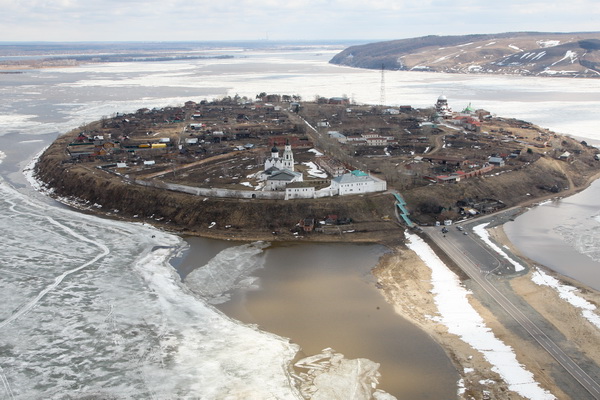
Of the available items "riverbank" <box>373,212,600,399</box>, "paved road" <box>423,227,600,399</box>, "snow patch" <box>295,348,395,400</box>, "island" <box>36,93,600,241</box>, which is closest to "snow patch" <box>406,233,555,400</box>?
"riverbank" <box>373,212,600,399</box>

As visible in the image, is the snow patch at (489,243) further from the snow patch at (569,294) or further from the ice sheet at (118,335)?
the ice sheet at (118,335)

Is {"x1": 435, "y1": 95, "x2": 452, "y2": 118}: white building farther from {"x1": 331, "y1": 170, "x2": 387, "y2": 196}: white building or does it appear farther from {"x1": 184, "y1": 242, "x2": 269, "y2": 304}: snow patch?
{"x1": 184, "y1": 242, "x2": 269, "y2": 304}: snow patch

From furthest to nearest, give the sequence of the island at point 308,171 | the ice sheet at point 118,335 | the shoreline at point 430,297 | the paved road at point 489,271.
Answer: the island at point 308,171, the shoreline at point 430,297, the paved road at point 489,271, the ice sheet at point 118,335

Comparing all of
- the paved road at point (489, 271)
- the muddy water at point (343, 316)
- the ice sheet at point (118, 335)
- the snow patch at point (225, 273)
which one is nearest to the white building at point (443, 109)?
the paved road at point (489, 271)

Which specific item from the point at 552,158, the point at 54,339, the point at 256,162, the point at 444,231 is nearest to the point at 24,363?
the point at 54,339

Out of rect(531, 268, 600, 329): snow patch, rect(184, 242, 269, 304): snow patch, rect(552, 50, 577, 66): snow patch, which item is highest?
rect(552, 50, 577, 66): snow patch

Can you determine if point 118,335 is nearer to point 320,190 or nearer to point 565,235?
point 320,190

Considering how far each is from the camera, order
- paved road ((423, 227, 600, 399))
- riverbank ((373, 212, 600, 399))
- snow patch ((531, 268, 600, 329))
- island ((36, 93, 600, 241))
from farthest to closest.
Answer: island ((36, 93, 600, 241)) → snow patch ((531, 268, 600, 329)) → paved road ((423, 227, 600, 399)) → riverbank ((373, 212, 600, 399))
